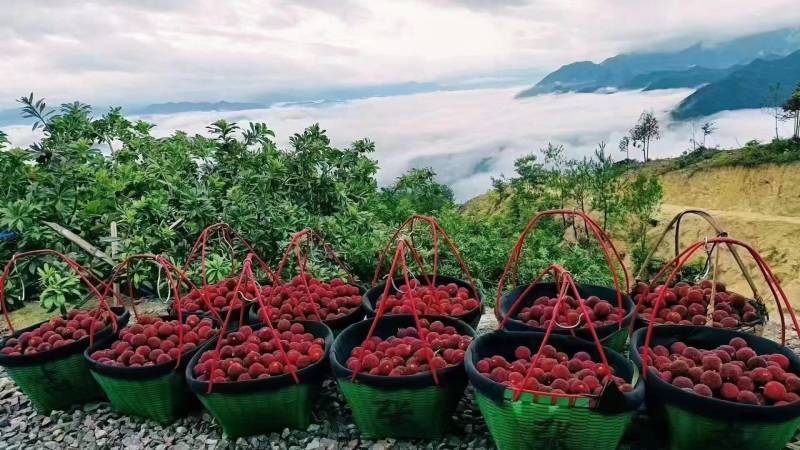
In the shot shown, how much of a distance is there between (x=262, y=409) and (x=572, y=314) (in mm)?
1529

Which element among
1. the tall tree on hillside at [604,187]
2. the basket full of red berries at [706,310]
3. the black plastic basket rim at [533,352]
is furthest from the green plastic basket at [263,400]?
the tall tree on hillside at [604,187]

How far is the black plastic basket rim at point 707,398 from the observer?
7.63 feet

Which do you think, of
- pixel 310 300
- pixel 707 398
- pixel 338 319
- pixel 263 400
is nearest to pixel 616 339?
pixel 707 398

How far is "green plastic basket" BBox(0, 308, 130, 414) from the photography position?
339 centimetres

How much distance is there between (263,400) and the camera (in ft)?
9.61

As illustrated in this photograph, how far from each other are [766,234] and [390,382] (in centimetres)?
727

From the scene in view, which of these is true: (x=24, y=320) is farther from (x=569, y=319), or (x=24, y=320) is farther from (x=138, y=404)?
(x=569, y=319)

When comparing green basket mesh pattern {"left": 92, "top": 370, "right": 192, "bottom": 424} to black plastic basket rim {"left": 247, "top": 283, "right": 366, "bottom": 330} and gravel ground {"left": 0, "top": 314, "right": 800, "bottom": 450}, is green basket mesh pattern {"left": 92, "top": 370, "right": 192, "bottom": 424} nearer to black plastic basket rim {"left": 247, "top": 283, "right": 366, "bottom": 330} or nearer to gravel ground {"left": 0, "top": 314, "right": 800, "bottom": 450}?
gravel ground {"left": 0, "top": 314, "right": 800, "bottom": 450}

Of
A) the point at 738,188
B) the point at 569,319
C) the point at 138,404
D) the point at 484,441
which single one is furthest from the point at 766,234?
the point at 138,404

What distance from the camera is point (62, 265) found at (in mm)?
5148

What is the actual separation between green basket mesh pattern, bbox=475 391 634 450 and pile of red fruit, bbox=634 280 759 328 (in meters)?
0.98

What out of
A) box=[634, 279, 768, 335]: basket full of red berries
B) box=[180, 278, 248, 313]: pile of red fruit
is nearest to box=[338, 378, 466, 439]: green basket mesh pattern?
box=[634, 279, 768, 335]: basket full of red berries

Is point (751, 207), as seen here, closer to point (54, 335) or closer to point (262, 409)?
point (262, 409)

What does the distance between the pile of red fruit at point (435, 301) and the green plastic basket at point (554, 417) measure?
925mm
